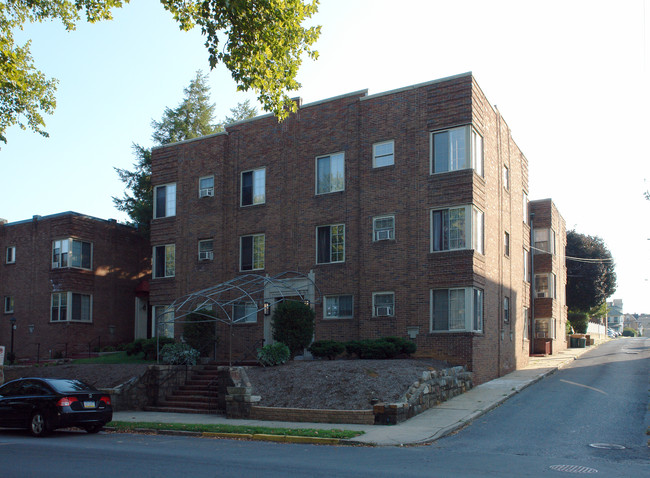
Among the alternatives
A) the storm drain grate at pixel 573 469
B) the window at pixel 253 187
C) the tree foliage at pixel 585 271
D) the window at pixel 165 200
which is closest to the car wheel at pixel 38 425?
the storm drain grate at pixel 573 469

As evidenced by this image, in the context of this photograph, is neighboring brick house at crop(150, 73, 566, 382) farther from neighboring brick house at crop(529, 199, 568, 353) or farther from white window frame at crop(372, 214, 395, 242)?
neighboring brick house at crop(529, 199, 568, 353)

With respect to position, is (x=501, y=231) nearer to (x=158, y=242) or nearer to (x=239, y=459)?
(x=158, y=242)

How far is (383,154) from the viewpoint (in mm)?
24047

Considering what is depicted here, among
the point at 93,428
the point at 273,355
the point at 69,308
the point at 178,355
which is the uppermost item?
the point at 69,308

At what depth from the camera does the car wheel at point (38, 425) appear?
49.2ft

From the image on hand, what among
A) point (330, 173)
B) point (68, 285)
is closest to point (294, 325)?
point (330, 173)

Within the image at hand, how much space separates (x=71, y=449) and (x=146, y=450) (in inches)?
58.0

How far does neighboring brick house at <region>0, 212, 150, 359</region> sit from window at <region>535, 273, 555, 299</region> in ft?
75.0

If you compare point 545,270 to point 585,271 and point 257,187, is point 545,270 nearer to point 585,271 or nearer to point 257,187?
point 585,271

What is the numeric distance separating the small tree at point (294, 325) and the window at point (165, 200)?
1015cm

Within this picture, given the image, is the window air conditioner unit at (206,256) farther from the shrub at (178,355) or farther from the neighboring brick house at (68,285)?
the neighboring brick house at (68,285)

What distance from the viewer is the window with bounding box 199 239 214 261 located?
28.0 meters

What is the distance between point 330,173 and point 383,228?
336cm

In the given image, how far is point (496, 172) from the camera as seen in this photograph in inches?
1017
